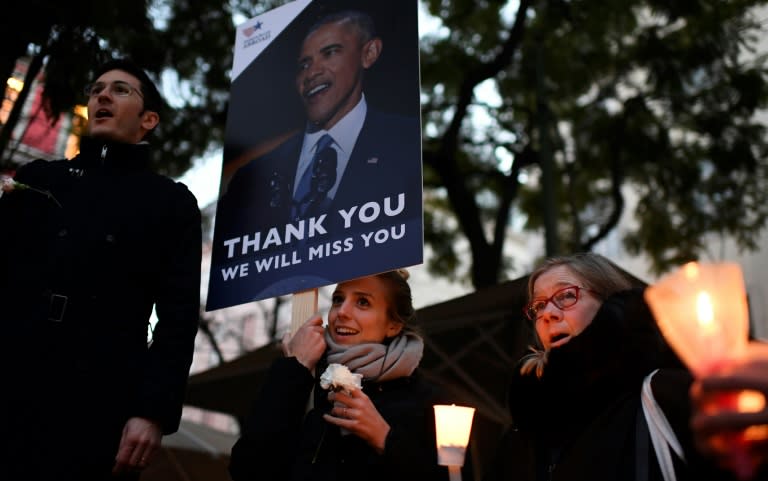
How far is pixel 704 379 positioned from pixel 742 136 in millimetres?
11084

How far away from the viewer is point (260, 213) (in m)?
3.29

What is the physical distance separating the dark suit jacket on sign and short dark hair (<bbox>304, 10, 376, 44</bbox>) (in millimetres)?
406

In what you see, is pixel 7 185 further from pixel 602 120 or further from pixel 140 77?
pixel 602 120

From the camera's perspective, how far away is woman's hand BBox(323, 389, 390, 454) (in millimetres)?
2582

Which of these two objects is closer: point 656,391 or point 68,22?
point 656,391

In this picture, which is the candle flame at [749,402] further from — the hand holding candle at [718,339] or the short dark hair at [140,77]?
the short dark hair at [140,77]

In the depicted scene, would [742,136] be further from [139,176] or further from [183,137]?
[139,176]

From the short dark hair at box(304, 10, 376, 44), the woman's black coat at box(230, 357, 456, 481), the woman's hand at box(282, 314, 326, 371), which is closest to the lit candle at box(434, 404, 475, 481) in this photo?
the woman's black coat at box(230, 357, 456, 481)

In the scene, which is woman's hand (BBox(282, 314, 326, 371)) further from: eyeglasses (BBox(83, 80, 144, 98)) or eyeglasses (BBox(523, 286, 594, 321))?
eyeglasses (BBox(83, 80, 144, 98))

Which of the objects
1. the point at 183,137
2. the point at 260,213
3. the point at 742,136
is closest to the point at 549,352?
the point at 260,213

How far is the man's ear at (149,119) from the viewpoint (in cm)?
324

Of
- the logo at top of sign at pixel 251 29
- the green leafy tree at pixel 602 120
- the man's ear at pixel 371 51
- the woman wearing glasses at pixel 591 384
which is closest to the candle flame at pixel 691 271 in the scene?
the woman wearing glasses at pixel 591 384

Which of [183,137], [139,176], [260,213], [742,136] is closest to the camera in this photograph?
[139,176]

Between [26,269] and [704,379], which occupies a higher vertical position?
[26,269]
